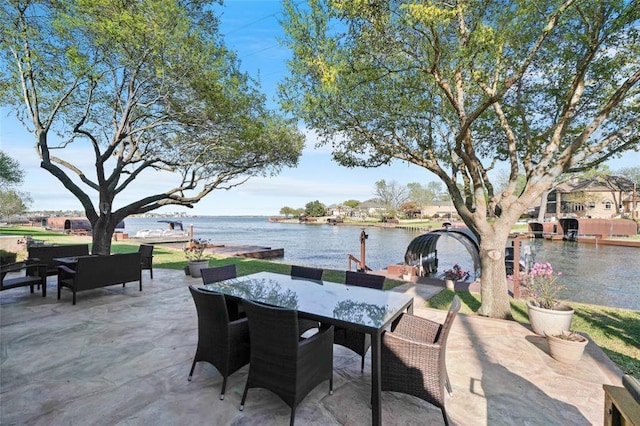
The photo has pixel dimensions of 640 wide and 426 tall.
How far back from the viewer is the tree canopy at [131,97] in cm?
611

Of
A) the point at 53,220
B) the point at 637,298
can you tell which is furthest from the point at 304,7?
the point at 53,220

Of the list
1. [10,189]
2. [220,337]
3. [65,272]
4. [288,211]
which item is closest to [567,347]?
[220,337]

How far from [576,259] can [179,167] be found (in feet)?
67.5

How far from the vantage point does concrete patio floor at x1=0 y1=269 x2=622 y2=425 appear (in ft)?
7.47

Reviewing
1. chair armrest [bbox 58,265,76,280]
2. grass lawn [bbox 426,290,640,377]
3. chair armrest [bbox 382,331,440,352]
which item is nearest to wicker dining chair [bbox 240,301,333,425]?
chair armrest [bbox 382,331,440,352]

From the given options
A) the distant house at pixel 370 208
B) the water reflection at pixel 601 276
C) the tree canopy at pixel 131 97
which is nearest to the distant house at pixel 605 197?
the water reflection at pixel 601 276

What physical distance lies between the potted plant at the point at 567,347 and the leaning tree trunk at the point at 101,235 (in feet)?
31.7

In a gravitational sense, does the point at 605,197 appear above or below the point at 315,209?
below

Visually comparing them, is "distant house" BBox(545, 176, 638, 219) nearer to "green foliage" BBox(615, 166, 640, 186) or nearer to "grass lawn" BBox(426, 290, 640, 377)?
"green foliage" BBox(615, 166, 640, 186)

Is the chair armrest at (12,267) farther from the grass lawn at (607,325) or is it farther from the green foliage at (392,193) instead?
the green foliage at (392,193)

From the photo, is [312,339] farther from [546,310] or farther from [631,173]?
[631,173]

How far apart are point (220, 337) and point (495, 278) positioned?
443 cm

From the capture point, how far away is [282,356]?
87.1 inches

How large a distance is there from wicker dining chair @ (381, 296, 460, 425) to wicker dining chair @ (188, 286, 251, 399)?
1234mm
